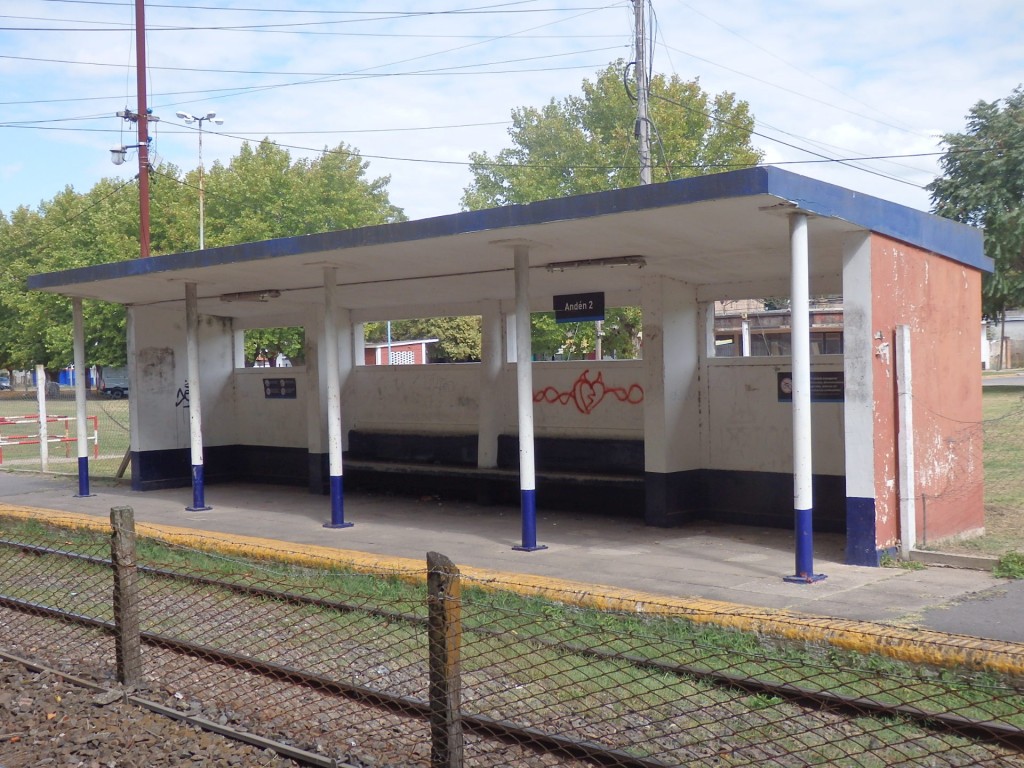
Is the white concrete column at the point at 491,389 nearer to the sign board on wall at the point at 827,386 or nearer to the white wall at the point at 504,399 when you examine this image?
the white wall at the point at 504,399

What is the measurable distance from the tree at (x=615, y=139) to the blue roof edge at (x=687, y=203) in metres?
18.3

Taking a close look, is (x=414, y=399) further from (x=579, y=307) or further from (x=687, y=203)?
(x=687, y=203)

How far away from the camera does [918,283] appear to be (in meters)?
9.62

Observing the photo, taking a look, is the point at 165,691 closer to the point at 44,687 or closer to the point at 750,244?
the point at 44,687

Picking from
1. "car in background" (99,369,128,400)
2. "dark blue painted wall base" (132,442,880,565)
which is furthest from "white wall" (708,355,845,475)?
"car in background" (99,369,128,400)

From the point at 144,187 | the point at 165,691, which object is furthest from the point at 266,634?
the point at 144,187

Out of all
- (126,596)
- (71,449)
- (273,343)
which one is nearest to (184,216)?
(273,343)

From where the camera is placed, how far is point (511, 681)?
6.36m

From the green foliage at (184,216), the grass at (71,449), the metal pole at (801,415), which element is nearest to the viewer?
the metal pole at (801,415)

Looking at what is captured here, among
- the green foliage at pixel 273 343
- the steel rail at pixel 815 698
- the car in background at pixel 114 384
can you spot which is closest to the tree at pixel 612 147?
the green foliage at pixel 273 343

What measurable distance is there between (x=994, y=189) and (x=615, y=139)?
11.7 meters

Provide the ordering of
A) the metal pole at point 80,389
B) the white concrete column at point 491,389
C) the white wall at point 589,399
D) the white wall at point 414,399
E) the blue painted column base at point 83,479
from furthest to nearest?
the blue painted column base at point 83,479, the metal pole at point 80,389, the white wall at point 414,399, the white concrete column at point 491,389, the white wall at point 589,399

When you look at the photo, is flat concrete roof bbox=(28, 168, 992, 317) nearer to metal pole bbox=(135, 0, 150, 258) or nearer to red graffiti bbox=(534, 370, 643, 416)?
red graffiti bbox=(534, 370, 643, 416)

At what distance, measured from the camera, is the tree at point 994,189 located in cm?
3192
